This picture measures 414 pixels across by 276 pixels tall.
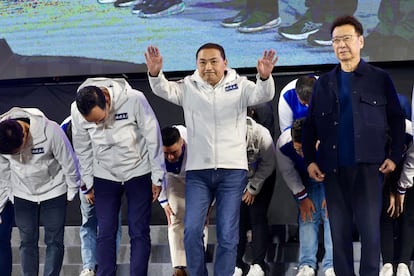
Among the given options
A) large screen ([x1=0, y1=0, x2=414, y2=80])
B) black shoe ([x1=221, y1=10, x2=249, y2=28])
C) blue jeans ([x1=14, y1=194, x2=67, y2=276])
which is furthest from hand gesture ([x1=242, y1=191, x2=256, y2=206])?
black shoe ([x1=221, y1=10, x2=249, y2=28])

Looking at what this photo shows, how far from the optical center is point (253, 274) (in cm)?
392

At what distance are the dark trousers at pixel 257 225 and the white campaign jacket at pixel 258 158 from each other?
8 centimetres

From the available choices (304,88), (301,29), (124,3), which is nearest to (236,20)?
(301,29)

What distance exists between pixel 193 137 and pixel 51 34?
2.84 meters

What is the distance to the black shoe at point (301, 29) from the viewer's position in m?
5.38

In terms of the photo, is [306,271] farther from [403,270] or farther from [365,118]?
[365,118]

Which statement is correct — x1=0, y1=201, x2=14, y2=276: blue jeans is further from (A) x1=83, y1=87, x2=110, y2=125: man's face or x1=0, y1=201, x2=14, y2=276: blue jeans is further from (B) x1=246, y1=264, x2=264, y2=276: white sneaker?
(B) x1=246, y1=264, x2=264, y2=276: white sneaker

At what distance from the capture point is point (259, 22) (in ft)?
18.1

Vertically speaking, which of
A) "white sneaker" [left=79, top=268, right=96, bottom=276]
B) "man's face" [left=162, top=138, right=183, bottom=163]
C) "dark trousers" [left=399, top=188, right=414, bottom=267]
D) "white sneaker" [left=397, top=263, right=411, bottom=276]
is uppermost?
"man's face" [left=162, top=138, right=183, bottom=163]

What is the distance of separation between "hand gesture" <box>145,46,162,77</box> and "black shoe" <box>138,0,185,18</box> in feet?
7.47

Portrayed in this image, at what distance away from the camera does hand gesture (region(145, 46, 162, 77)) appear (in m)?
3.49

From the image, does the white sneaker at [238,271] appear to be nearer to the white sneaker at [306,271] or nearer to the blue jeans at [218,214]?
the white sneaker at [306,271]

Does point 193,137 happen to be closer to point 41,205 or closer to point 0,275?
point 41,205

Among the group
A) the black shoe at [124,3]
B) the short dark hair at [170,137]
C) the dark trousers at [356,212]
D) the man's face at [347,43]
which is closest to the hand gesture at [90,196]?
the short dark hair at [170,137]
